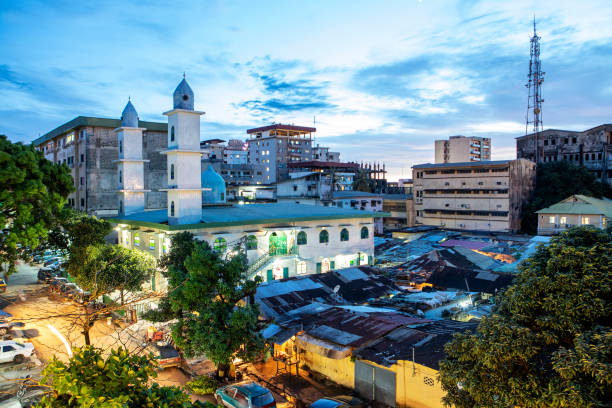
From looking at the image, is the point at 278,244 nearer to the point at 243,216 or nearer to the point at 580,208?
the point at 243,216

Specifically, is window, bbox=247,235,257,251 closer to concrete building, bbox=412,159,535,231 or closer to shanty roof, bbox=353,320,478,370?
shanty roof, bbox=353,320,478,370

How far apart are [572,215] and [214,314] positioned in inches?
1919

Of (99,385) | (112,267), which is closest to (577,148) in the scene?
(112,267)

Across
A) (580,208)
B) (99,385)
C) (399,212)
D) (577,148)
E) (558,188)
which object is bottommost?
(399,212)

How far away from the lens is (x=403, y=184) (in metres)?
121

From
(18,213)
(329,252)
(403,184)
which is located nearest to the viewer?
(18,213)

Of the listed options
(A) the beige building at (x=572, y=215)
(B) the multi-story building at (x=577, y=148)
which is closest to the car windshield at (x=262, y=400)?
(A) the beige building at (x=572, y=215)

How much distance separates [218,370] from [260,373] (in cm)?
199

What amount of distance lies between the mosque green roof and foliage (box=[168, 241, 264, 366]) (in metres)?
12.4

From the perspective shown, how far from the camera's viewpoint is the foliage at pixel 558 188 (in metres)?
59.5

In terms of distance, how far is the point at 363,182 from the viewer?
80438 millimetres

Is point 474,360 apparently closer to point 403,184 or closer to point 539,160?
point 539,160

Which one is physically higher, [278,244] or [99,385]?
[99,385]

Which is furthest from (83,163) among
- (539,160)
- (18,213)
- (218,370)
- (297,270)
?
(539,160)
